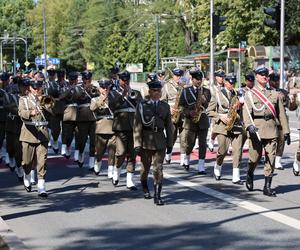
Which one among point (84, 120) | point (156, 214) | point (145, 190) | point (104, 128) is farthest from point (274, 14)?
point (156, 214)

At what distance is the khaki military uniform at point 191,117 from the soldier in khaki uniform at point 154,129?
2742 mm

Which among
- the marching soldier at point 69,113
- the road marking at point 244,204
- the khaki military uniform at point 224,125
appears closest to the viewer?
the road marking at point 244,204

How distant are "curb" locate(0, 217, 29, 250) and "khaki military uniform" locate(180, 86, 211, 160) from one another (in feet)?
18.1

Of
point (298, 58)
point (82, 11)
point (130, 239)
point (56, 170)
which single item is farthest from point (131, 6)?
point (130, 239)

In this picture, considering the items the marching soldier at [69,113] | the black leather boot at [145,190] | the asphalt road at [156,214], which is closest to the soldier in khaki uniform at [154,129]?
the black leather boot at [145,190]

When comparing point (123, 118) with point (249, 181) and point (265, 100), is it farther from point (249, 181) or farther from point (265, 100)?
point (265, 100)

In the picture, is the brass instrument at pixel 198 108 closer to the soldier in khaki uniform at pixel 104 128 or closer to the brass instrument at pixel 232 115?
the brass instrument at pixel 232 115

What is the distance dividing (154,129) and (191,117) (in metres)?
2.90

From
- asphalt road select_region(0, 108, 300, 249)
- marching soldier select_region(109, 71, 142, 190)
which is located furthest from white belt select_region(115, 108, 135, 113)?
asphalt road select_region(0, 108, 300, 249)

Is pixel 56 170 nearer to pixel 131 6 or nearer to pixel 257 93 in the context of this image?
pixel 257 93

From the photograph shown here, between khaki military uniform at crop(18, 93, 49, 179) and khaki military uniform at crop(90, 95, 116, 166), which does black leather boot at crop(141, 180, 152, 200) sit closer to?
khaki military uniform at crop(18, 93, 49, 179)

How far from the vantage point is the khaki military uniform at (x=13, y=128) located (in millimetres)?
12055

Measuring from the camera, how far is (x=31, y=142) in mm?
10680

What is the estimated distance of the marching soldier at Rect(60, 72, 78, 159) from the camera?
14.5 metres
